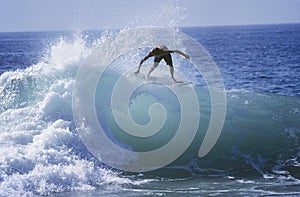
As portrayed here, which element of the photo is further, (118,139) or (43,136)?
(118,139)

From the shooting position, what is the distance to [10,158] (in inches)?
503

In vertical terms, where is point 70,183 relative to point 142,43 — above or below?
below

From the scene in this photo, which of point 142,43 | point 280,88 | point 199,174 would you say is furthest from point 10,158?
point 280,88

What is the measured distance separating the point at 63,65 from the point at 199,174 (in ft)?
23.2

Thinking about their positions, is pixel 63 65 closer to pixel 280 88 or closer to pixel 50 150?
pixel 50 150

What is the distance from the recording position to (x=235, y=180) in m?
13.0

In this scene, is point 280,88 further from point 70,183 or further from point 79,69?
point 70,183

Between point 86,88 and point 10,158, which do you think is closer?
point 10,158

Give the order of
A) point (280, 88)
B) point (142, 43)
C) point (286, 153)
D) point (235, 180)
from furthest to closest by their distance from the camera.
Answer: point (280, 88)
point (142, 43)
point (286, 153)
point (235, 180)

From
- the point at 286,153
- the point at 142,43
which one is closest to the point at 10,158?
the point at 286,153

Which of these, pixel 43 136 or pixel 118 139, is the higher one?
pixel 43 136

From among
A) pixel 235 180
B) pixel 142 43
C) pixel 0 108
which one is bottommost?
pixel 235 180

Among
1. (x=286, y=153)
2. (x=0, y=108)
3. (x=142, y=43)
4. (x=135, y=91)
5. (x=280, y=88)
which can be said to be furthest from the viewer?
(x=280, y=88)

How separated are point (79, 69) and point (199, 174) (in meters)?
6.55
